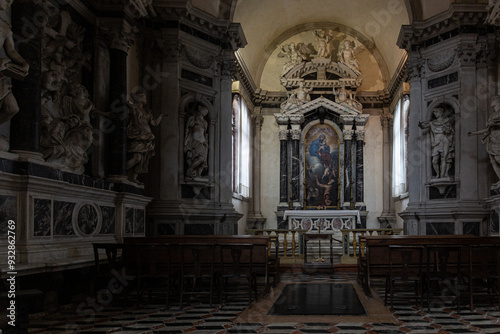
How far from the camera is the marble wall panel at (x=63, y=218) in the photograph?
26.9 feet

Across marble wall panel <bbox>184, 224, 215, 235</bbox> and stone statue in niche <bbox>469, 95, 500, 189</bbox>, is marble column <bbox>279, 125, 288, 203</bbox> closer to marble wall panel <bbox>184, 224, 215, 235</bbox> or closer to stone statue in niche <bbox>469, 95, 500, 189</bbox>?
marble wall panel <bbox>184, 224, 215, 235</bbox>

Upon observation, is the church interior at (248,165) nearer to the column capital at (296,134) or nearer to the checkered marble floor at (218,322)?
the checkered marble floor at (218,322)

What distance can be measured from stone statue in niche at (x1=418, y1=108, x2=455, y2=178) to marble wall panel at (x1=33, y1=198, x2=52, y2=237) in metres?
10.6

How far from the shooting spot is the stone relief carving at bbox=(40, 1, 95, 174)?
8469mm

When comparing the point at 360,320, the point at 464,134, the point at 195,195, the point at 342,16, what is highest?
the point at 342,16

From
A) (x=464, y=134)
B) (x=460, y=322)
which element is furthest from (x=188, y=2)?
(x=460, y=322)

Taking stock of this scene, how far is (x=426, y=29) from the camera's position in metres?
15.3

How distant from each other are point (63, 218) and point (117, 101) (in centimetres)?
330

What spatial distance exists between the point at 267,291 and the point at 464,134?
7.71 meters

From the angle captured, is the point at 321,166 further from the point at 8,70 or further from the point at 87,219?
the point at 8,70

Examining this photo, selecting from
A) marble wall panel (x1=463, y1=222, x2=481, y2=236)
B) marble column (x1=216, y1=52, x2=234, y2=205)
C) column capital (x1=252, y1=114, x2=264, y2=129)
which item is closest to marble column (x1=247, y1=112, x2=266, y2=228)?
column capital (x1=252, y1=114, x2=264, y2=129)

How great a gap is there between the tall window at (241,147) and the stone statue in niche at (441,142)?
23.8ft

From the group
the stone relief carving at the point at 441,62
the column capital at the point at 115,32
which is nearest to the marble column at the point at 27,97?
the column capital at the point at 115,32

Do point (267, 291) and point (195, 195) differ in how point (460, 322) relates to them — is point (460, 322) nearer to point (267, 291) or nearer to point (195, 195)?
point (267, 291)
